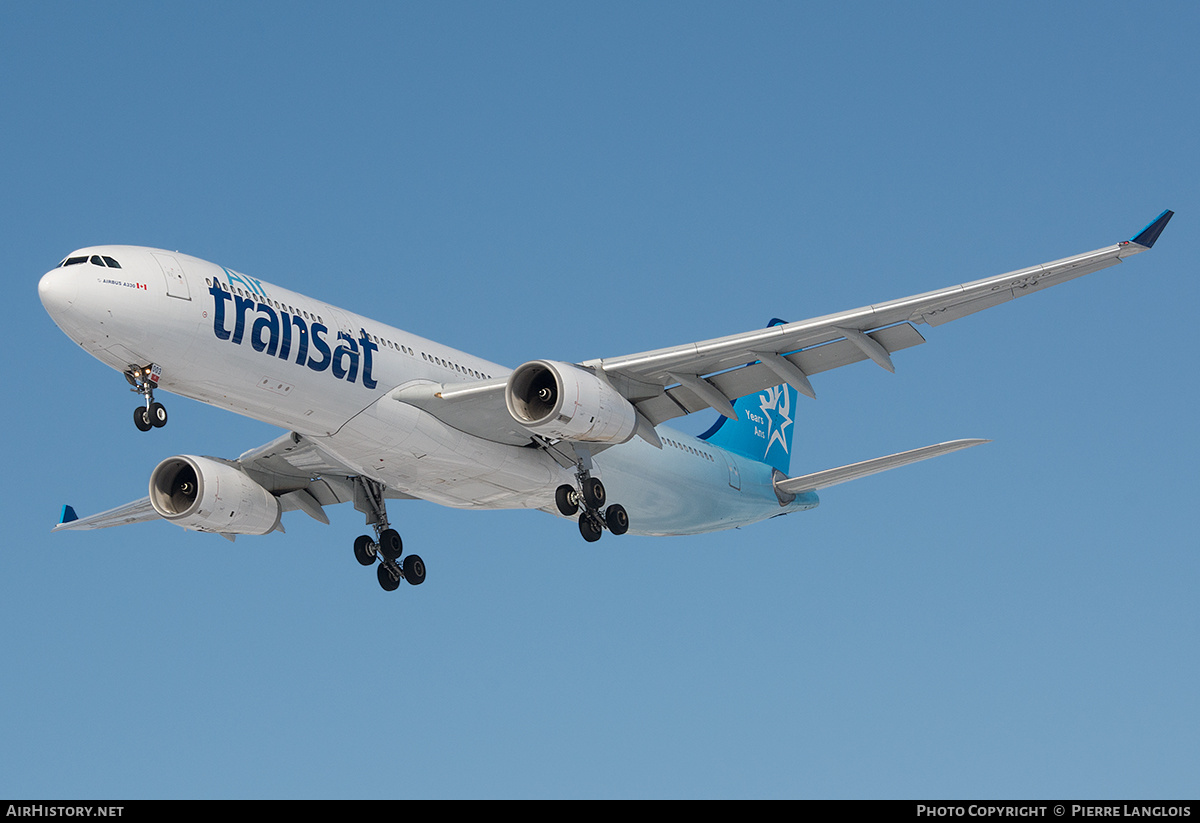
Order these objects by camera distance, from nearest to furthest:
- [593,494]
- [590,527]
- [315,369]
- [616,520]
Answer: [315,369], [593,494], [590,527], [616,520]

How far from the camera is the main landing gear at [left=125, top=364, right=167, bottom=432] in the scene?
21.4 m

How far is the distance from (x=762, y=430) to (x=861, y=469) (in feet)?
24.3

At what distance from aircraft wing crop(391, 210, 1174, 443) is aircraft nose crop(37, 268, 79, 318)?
6446 mm

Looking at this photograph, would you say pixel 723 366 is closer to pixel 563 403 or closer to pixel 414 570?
pixel 563 403

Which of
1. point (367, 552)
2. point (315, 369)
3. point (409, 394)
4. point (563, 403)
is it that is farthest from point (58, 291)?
point (367, 552)

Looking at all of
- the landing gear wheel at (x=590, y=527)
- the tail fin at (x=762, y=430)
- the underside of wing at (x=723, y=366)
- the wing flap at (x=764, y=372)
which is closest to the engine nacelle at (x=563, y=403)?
the underside of wing at (x=723, y=366)

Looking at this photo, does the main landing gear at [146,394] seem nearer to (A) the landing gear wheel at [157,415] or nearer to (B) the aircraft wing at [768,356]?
(A) the landing gear wheel at [157,415]

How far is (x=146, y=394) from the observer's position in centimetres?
2152

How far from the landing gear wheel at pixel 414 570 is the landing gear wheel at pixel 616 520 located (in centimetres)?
508

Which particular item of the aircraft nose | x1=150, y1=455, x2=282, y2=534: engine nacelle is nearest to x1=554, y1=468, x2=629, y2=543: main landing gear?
x1=150, y1=455, x2=282, y2=534: engine nacelle

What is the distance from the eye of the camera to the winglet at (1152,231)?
852 inches

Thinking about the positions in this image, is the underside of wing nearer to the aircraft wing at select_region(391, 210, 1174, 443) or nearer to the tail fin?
the aircraft wing at select_region(391, 210, 1174, 443)

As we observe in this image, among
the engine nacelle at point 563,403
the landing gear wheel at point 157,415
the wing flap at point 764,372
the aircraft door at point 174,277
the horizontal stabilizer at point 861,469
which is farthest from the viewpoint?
the horizontal stabilizer at point 861,469
